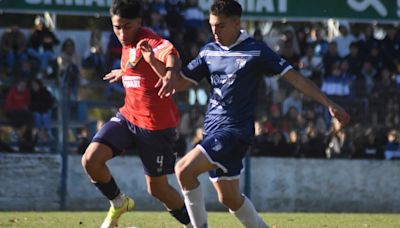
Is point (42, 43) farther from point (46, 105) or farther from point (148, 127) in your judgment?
point (148, 127)

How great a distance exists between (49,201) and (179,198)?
321 inches

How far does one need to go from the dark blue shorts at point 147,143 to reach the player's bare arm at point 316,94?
1.70m

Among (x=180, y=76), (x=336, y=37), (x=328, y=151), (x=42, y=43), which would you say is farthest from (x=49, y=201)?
(x=180, y=76)

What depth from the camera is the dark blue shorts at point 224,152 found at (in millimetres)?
8859

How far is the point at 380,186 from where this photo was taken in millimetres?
18859

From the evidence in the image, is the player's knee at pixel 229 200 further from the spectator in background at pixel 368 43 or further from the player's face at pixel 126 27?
the spectator in background at pixel 368 43

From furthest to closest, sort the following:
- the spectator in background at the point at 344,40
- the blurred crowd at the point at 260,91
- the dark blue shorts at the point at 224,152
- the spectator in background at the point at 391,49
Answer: the spectator in background at the point at 344,40 < the spectator in background at the point at 391,49 < the blurred crowd at the point at 260,91 < the dark blue shorts at the point at 224,152

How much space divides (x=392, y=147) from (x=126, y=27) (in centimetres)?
963

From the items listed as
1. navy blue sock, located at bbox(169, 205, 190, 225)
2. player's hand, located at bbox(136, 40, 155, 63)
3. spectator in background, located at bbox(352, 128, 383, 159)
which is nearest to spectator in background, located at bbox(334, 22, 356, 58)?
spectator in background, located at bbox(352, 128, 383, 159)

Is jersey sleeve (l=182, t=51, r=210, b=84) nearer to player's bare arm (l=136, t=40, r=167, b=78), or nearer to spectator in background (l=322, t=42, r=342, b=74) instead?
player's bare arm (l=136, t=40, r=167, b=78)

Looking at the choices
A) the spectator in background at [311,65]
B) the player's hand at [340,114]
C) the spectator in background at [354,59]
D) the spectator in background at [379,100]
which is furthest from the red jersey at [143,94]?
the spectator in background at [354,59]

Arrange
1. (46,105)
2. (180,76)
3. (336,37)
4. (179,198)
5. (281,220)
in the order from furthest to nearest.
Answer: (336,37) → (46,105) → (281,220) → (179,198) → (180,76)

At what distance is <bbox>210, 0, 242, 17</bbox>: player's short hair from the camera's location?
9109 mm

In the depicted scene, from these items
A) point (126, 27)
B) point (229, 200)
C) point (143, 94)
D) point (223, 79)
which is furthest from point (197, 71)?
point (229, 200)
